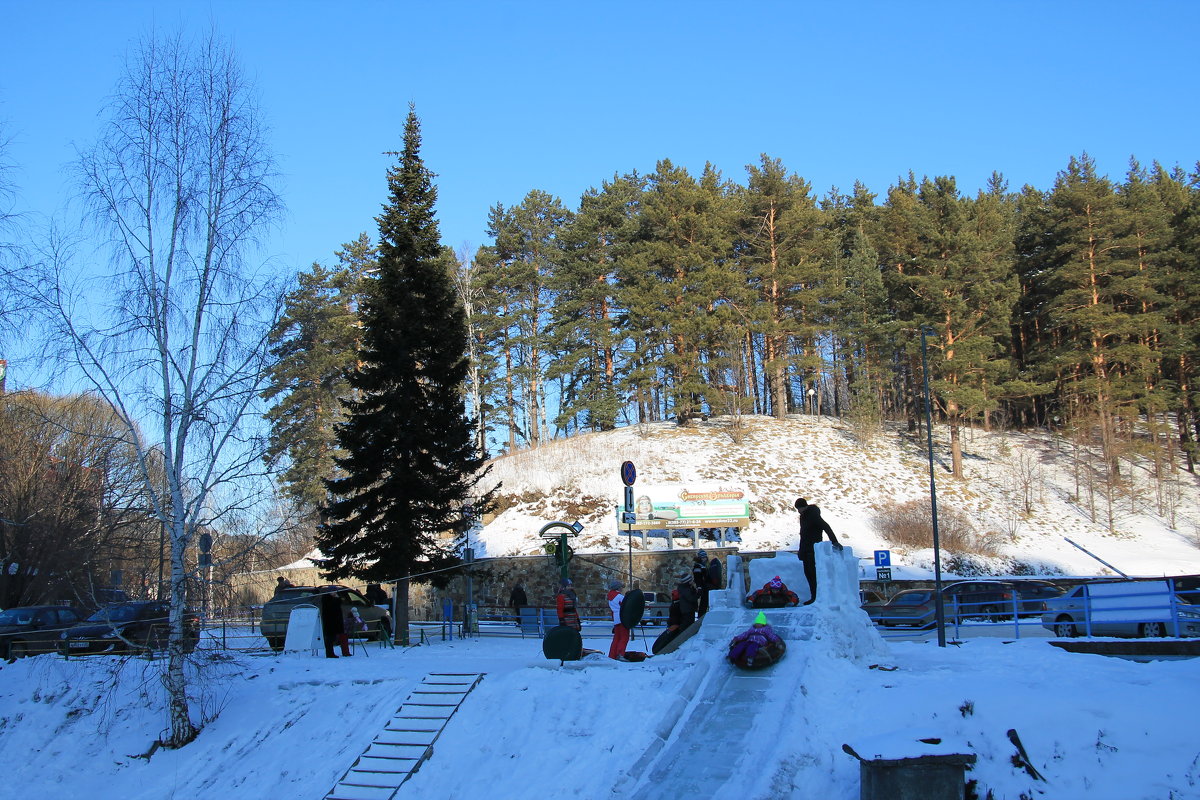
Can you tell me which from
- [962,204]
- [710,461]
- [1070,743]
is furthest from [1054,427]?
[1070,743]

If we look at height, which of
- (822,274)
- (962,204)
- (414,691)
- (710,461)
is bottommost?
(414,691)

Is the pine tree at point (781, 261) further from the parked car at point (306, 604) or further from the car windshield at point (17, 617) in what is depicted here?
the car windshield at point (17, 617)

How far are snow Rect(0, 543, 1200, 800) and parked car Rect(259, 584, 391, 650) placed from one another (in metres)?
2.15

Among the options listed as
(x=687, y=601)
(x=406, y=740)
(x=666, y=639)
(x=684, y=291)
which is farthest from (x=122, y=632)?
(x=684, y=291)

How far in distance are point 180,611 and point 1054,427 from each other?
173 feet

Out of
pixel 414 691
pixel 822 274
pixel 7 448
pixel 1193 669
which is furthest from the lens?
pixel 822 274

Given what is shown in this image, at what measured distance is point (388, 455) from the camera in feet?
72.0

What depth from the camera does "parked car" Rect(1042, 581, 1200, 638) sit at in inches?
587

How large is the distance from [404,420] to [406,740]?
34.1ft

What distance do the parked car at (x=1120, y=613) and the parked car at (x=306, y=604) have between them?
14462 mm

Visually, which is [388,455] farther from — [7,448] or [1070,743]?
[1070,743]

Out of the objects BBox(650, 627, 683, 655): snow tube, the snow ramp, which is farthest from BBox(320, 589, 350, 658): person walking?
the snow ramp

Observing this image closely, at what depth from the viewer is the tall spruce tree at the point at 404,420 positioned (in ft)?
70.6

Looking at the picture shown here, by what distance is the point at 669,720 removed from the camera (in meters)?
11.6
